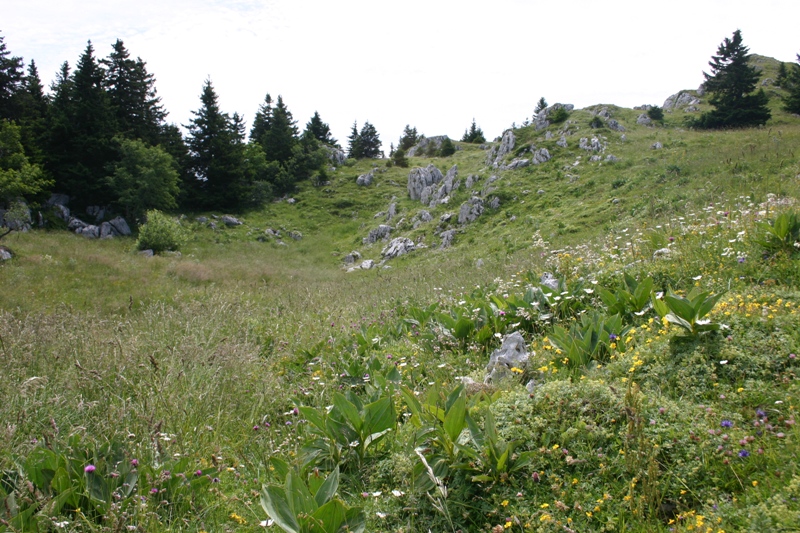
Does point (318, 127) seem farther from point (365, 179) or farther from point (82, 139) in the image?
point (82, 139)

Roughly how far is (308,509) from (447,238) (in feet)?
71.5

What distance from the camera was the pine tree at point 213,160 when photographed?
4038cm

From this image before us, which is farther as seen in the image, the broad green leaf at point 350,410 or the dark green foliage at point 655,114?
the dark green foliage at point 655,114

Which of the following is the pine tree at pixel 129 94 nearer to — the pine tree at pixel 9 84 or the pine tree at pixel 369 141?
the pine tree at pixel 9 84

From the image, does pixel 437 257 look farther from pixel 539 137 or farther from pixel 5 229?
pixel 5 229

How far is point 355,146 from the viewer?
201 ft

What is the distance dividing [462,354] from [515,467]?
231cm

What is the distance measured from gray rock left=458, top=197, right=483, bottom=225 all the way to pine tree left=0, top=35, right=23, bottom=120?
1516 inches

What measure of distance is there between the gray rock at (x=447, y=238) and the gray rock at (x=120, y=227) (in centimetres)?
2422

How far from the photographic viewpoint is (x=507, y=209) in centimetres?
2359

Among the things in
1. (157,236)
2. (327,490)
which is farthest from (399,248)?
(327,490)

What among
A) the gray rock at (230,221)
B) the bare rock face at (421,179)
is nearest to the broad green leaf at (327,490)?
the bare rock face at (421,179)

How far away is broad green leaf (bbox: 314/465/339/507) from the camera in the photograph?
227 cm

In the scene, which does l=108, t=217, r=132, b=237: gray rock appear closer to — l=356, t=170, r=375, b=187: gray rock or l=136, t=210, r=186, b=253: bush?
l=136, t=210, r=186, b=253: bush
